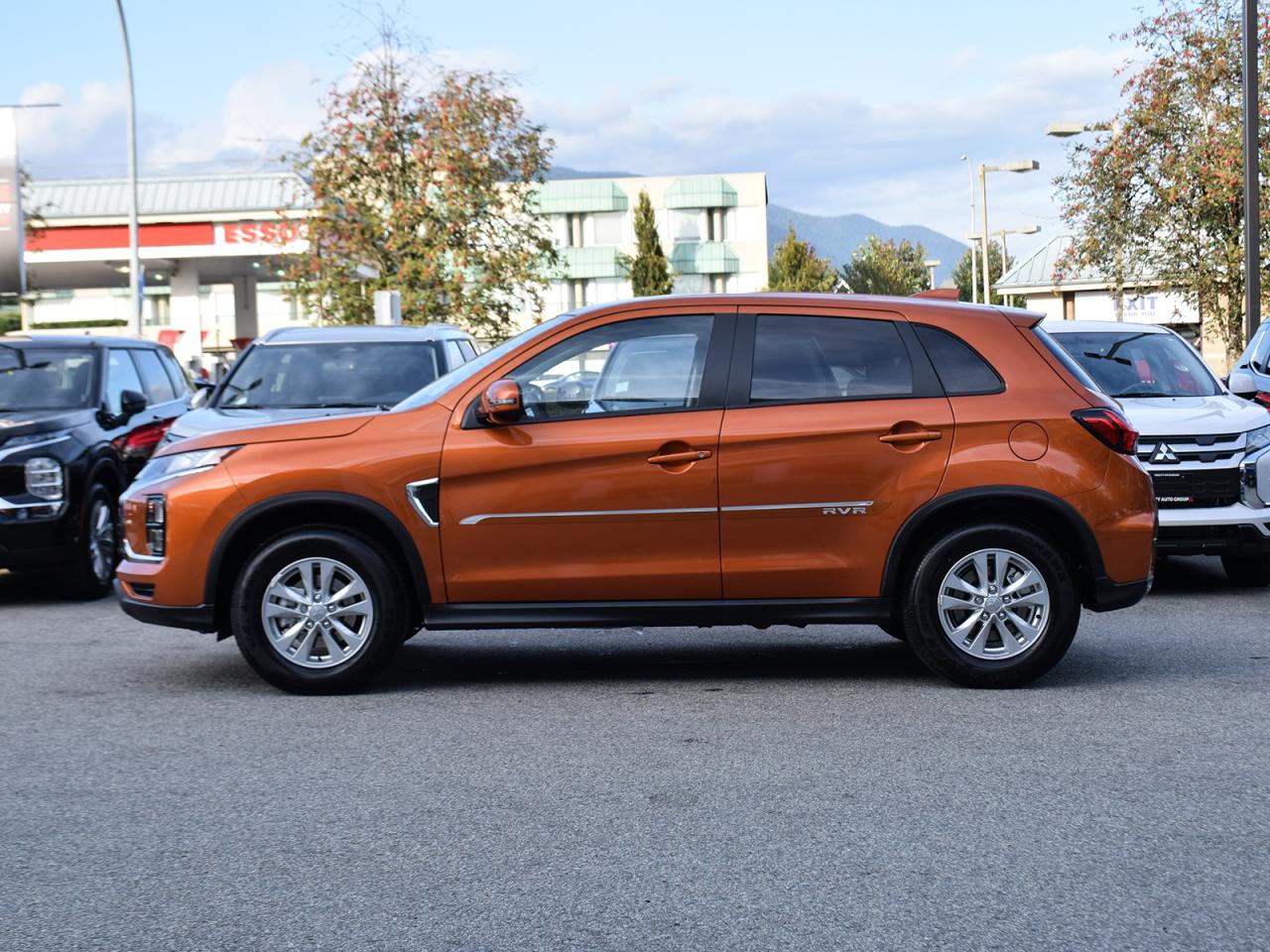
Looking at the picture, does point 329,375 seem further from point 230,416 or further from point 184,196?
point 184,196

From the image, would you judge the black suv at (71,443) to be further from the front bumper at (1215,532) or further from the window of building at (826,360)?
the front bumper at (1215,532)

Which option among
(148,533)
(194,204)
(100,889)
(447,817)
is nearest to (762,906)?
(447,817)

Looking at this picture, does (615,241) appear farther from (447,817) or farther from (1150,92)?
(447,817)

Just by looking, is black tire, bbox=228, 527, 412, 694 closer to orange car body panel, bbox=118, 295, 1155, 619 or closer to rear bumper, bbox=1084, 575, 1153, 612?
orange car body panel, bbox=118, 295, 1155, 619

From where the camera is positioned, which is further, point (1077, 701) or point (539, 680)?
point (539, 680)

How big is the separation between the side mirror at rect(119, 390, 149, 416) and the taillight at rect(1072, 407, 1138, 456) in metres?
7.73

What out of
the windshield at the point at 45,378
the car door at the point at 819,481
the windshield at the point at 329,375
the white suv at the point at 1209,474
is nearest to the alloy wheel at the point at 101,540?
the windshield at the point at 45,378

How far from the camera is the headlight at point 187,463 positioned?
294 inches

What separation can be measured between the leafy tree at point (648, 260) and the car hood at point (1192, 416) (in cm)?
6475

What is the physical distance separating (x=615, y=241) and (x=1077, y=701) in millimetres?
75929

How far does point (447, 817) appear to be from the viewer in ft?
17.4

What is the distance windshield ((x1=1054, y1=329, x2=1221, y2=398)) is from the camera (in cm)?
1177

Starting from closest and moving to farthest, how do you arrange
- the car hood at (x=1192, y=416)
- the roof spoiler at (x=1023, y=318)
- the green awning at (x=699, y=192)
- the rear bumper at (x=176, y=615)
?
1. the rear bumper at (x=176, y=615)
2. the roof spoiler at (x=1023, y=318)
3. the car hood at (x=1192, y=416)
4. the green awning at (x=699, y=192)

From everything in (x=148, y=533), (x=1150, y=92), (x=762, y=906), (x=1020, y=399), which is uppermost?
(x=1150, y=92)
